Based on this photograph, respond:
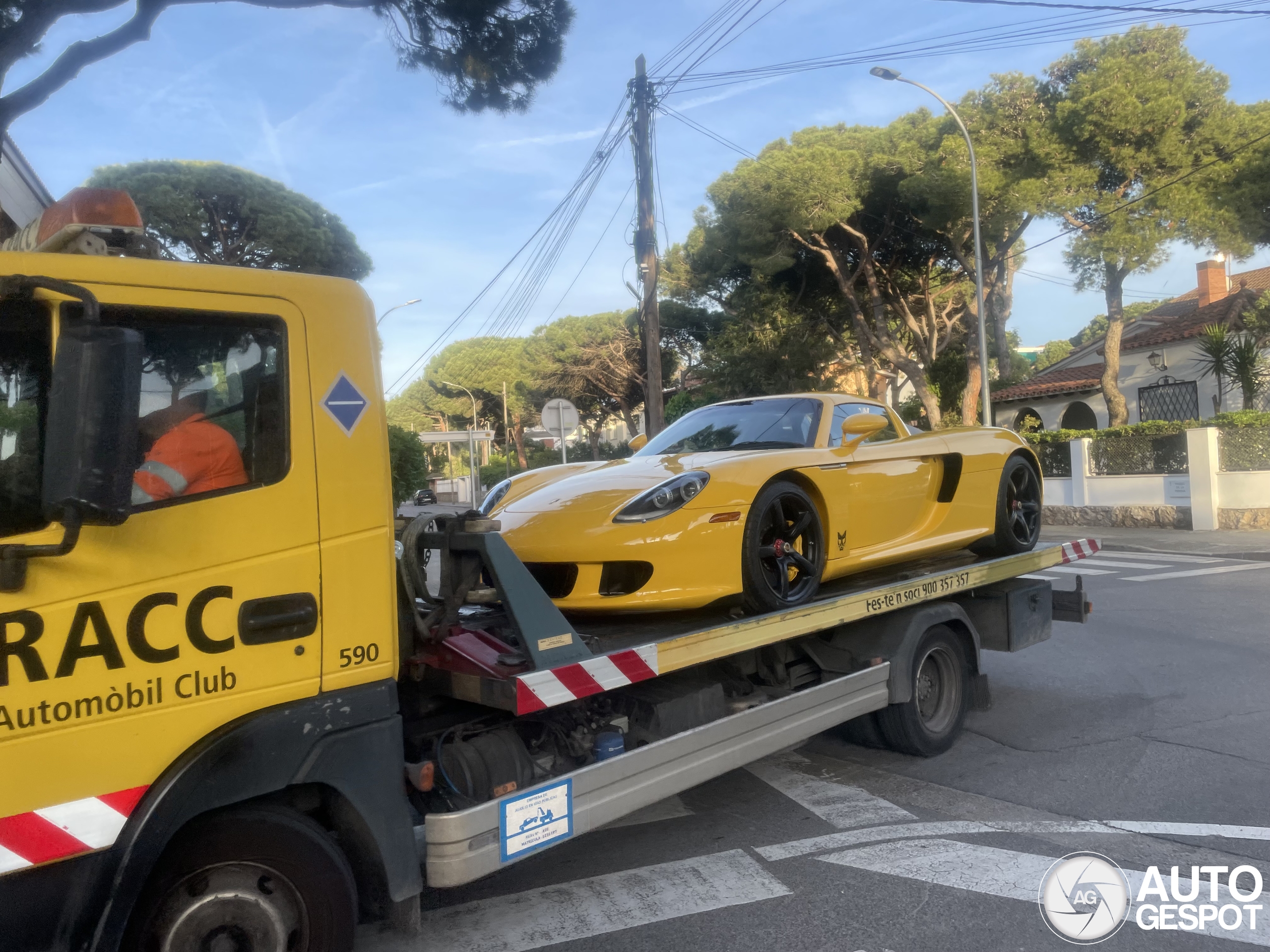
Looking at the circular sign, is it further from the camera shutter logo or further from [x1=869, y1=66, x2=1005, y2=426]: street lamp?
the camera shutter logo

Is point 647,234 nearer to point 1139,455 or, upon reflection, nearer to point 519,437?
point 1139,455

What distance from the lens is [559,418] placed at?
1480 cm

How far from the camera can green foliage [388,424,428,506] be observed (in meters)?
11.2

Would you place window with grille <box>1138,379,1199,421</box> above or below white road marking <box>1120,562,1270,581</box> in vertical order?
above

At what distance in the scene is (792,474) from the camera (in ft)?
14.9

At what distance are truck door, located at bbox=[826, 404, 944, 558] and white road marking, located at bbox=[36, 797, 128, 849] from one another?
11.1ft

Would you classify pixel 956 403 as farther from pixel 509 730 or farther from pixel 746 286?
pixel 509 730

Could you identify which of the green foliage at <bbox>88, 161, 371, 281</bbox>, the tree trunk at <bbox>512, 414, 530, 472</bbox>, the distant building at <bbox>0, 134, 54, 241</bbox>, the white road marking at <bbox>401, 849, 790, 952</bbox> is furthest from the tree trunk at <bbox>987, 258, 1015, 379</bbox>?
the tree trunk at <bbox>512, 414, 530, 472</bbox>

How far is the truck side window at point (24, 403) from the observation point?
228 centimetres

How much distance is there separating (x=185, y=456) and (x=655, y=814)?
9.49 feet

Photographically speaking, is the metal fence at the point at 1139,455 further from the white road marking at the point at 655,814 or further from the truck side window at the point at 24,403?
the truck side window at the point at 24,403

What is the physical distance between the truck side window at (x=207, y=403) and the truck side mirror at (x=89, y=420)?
260 mm

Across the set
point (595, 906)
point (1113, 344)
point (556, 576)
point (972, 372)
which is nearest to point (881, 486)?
point (556, 576)

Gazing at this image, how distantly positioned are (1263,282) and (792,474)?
3039 cm
